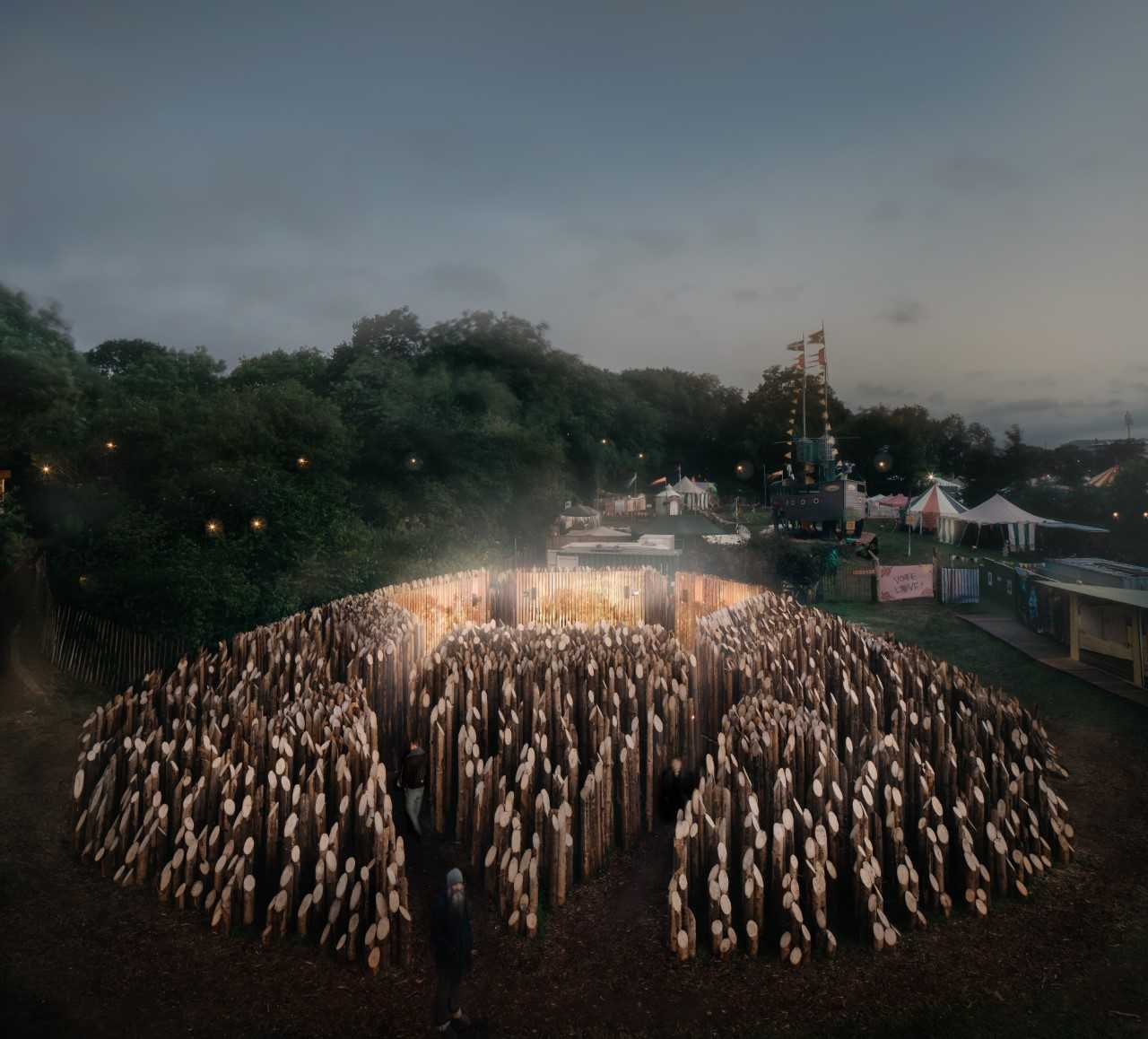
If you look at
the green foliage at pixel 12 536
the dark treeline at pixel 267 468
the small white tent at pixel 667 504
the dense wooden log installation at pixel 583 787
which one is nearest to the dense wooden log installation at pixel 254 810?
the dense wooden log installation at pixel 583 787

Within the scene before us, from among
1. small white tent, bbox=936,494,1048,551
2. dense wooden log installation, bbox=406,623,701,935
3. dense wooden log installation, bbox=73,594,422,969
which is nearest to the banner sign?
small white tent, bbox=936,494,1048,551

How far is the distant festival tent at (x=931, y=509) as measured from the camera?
32656 mm

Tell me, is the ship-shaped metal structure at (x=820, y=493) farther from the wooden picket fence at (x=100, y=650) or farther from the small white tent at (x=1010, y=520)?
the wooden picket fence at (x=100, y=650)

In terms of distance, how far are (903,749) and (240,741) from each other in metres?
6.66

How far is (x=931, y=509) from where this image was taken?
114 ft

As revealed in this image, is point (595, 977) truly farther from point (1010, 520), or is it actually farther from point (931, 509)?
point (931, 509)

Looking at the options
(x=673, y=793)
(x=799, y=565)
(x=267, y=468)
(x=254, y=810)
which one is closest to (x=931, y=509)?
(x=799, y=565)

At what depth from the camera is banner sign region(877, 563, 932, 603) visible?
20.2 meters

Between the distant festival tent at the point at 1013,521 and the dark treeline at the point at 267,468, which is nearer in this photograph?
the dark treeline at the point at 267,468

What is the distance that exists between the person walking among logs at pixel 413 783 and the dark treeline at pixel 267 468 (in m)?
7.91

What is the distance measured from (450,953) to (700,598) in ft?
33.0

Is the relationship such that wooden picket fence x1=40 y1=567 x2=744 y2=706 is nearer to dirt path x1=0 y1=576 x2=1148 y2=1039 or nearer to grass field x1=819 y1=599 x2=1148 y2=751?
grass field x1=819 y1=599 x2=1148 y2=751

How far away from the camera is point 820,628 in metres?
10.1

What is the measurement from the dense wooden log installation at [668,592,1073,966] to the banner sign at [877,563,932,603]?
502 inches
